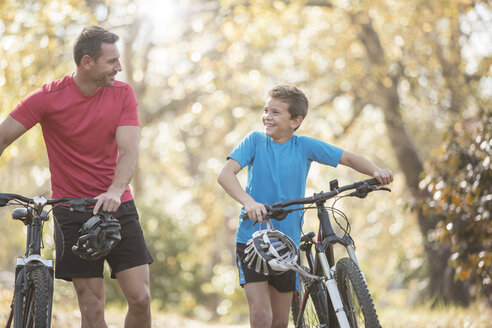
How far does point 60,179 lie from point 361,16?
8179 mm

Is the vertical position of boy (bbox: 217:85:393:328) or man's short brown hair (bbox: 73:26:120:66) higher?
man's short brown hair (bbox: 73:26:120:66)

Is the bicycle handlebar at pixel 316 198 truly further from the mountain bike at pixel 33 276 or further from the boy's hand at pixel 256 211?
the mountain bike at pixel 33 276

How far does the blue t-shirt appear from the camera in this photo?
4543 mm

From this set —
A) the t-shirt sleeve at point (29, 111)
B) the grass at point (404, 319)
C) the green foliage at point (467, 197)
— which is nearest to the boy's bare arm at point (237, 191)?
the t-shirt sleeve at point (29, 111)

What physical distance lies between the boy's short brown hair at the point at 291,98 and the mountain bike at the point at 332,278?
67cm

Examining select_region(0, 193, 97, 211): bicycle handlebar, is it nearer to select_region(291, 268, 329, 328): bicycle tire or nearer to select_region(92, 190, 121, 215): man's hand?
select_region(92, 190, 121, 215): man's hand

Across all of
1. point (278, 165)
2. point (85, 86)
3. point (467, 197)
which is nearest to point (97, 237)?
point (85, 86)

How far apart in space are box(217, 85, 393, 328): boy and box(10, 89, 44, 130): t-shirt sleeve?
47.5 inches

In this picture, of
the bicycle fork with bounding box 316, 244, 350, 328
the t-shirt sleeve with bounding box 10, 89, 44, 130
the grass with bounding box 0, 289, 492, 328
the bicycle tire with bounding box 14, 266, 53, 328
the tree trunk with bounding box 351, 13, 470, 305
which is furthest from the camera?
the tree trunk with bounding box 351, 13, 470, 305

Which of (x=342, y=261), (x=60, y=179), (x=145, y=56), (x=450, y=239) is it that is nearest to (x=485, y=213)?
(x=450, y=239)

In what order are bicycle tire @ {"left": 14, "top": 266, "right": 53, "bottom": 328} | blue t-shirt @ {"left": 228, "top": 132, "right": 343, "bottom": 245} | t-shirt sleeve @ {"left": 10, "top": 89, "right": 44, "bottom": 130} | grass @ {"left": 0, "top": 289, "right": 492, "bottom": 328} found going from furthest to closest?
grass @ {"left": 0, "top": 289, "right": 492, "bottom": 328} → blue t-shirt @ {"left": 228, "top": 132, "right": 343, "bottom": 245} → t-shirt sleeve @ {"left": 10, "top": 89, "right": 44, "bottom": 130} → bicycle tire @ {"left": 14, "top": 266, "right": 53, "bottom": 328}

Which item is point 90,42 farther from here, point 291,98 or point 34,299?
point 34,299

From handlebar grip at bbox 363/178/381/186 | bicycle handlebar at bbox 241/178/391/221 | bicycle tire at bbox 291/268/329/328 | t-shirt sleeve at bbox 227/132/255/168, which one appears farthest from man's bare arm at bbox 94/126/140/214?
handlebar grip at bbox 363/178/381/186

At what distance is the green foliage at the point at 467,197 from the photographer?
700cm
